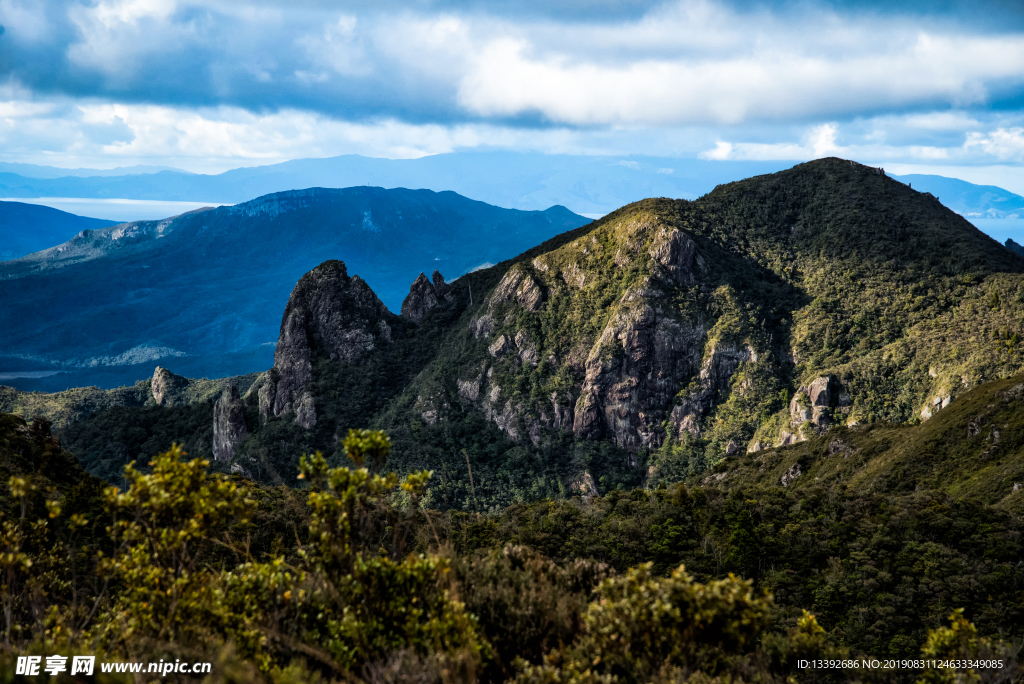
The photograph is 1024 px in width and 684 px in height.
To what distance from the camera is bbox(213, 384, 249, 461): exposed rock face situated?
136 m

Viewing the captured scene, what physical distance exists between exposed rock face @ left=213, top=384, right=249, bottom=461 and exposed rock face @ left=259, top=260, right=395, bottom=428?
596cm

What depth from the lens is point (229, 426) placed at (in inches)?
5354

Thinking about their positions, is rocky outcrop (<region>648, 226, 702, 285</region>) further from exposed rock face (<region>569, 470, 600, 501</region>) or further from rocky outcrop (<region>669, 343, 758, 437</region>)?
exposed rock face (<region>569, 470, 600, 501</region>)

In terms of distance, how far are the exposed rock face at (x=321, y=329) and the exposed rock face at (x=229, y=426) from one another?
235 inches

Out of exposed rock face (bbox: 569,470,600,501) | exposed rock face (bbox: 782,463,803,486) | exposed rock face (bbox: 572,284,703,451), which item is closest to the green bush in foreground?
exposed rock face (bbox: 782,463,803,486)

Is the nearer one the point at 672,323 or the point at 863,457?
the point at 863,457

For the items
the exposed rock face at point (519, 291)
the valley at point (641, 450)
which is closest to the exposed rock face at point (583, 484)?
the valley at point (641, 450)

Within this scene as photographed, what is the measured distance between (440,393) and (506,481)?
1018 inches

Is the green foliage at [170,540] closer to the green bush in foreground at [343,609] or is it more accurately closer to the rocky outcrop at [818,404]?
the green bush in foreground at [343,609]

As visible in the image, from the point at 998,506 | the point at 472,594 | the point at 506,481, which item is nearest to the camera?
the point at 472,594

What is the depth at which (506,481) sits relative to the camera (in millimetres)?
119938

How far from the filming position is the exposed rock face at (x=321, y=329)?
143750 millimetres

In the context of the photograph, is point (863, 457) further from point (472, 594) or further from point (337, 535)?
point (337, 535)

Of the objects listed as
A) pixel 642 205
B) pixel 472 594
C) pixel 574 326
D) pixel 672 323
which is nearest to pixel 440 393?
pixel 574 326
